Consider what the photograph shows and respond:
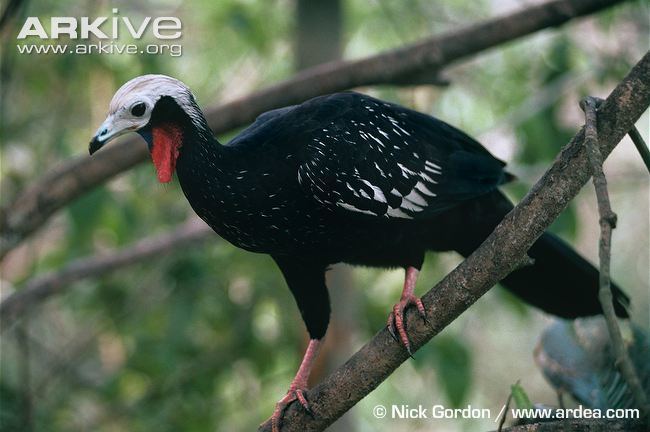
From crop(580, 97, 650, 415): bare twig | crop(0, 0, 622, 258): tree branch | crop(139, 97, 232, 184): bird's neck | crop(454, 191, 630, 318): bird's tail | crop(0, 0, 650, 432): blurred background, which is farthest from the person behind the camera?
crop(0, 0, 650, 432): blurred background

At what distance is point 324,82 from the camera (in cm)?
414

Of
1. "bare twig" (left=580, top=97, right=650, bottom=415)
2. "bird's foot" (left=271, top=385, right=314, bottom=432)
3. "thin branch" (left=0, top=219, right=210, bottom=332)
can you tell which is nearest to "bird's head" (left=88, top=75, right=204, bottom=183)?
"bird's foot" (left=271, top=385, right=314, bottom=432)

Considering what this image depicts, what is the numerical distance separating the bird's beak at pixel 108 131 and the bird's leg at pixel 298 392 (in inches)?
48.5

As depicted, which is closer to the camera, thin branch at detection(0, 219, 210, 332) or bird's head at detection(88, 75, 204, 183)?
bird's head at detection(88, 75, 204, 183)

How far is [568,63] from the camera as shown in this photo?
5023 millimetres

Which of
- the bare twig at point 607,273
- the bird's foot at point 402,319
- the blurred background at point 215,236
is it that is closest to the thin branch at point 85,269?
the blurred background at point 215,236

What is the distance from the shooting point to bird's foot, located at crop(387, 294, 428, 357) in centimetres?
282

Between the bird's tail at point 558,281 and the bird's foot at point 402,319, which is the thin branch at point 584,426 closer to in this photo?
the bird's foot at point 402,319

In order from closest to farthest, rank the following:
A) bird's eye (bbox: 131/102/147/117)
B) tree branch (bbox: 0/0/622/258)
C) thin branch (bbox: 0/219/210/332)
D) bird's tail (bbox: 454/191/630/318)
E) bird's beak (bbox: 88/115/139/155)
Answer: bird's beak (bbox: 88/115/139/155)
bird's eye (bbox: 131/102/147/117)
bird's tail (bbox: 454/191/630/318)
tree branch (bbox: 0/0/622/258)
thin branch (bbox: 0/219/210/332)

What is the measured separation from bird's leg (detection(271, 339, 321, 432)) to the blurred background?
1.49 meters

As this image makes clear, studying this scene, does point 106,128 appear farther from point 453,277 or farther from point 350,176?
point 453,277

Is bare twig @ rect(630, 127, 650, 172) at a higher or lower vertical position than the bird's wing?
lower

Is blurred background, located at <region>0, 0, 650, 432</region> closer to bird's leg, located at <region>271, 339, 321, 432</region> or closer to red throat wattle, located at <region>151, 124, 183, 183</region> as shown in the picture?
bird's leg, located at <region>271, 339, 321, 432</region>

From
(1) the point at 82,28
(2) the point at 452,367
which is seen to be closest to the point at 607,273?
(2) the point at 452,367
